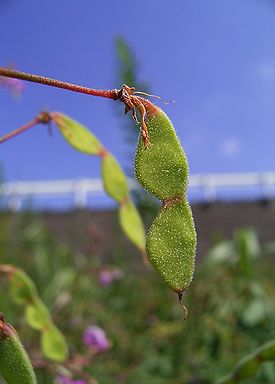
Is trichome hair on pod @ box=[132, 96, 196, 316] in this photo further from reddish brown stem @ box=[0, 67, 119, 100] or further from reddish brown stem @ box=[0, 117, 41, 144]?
reddish brown stem @ box=[0, 117, 41, 144]

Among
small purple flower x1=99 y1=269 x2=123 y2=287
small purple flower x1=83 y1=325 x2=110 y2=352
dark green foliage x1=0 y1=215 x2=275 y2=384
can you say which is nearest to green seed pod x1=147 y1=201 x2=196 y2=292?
dark green foliage x1=0 y1=215 x2=275 y2=384

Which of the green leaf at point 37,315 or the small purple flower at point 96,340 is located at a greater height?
the green leaf at point 37,315

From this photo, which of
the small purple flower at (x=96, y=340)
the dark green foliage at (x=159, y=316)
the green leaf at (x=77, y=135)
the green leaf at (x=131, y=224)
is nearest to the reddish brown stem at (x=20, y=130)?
the green leaf at (x=77, y=135)

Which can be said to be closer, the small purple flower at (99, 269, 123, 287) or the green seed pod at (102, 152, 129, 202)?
the green seed pod at (102, 152, 129, 202)

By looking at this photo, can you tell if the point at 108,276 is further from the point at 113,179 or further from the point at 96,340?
the point at 113,179

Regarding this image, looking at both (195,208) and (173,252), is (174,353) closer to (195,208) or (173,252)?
(173,252)

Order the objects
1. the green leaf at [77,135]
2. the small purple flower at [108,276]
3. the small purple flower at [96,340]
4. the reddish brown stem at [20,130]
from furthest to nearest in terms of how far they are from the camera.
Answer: the small purple flower at [108,276] < the small purple flower at [96,340] < the green leaf at [77,135] < the reddish brown stem at [20,130]

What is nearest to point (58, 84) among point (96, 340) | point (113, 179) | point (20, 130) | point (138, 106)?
point (138, 106)

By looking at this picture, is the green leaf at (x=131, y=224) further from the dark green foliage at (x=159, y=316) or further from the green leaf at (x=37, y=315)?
the dark green foliage at (x=159, y=316)
